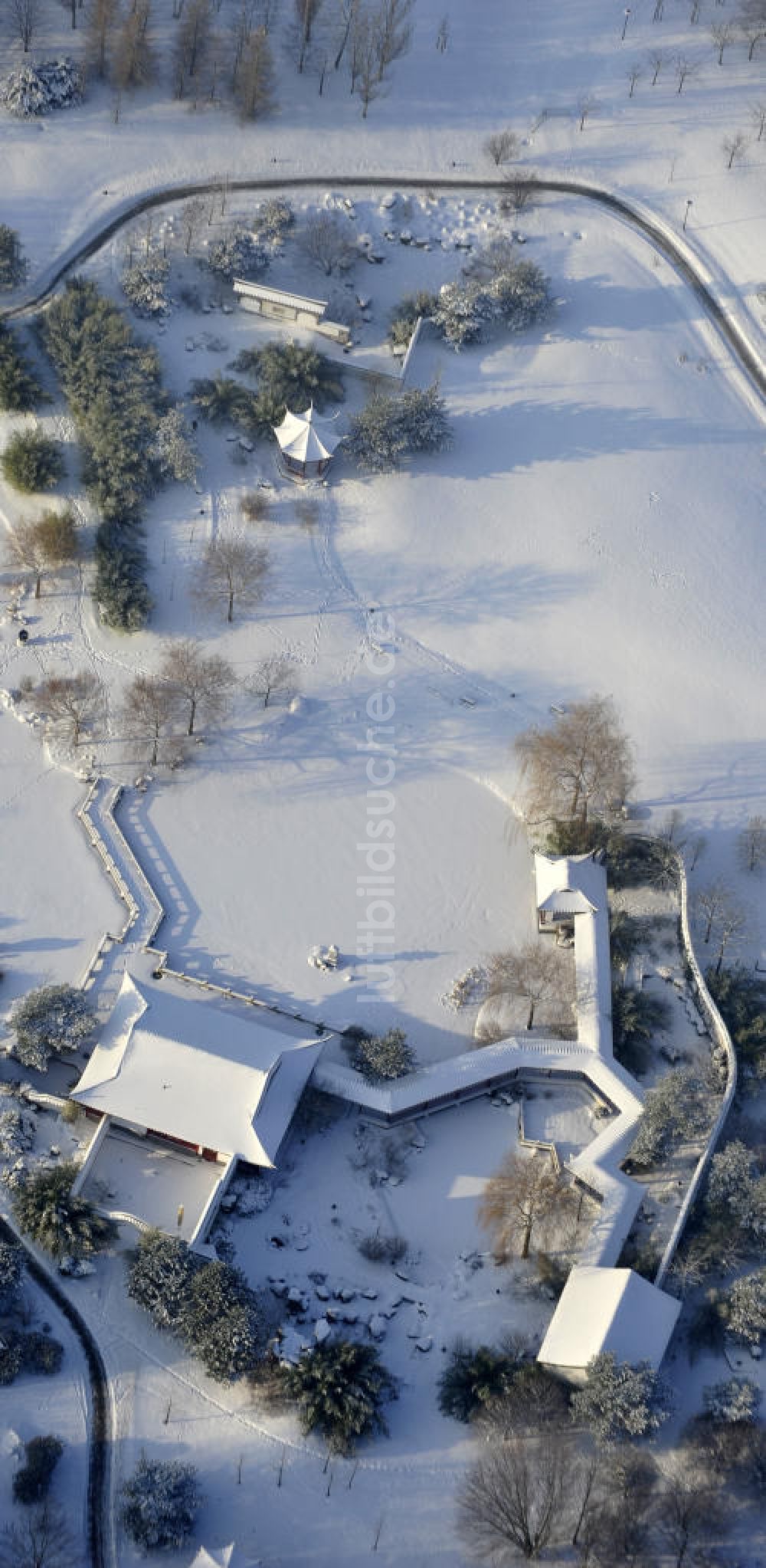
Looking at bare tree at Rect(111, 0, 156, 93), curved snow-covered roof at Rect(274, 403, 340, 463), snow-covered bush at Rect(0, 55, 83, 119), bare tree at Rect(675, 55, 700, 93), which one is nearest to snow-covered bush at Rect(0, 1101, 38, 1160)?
curved snow-covered roof at Rect(274, 403, 340, 463)

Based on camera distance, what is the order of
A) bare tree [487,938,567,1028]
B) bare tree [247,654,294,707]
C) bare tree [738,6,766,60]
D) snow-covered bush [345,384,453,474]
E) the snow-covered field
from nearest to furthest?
the snow-covered field
bare tree [487,938,567,1028]
bare tree [247,654,294,707]
snow-covered bush [345,384,453,474]
bare tree [738,6,766,60]

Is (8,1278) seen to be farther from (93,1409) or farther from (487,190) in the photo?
(487,190)

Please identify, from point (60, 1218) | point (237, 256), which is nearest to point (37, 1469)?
point (60, 1218)

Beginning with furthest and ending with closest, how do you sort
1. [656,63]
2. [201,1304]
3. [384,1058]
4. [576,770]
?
[656,63] → [576,770] → [384,1058] → [201,1304]

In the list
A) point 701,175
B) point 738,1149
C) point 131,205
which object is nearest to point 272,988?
point 738,1149

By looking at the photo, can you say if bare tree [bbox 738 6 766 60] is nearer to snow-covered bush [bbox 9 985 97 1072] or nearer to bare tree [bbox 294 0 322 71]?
bare tree [bbox 294 0 322 71]

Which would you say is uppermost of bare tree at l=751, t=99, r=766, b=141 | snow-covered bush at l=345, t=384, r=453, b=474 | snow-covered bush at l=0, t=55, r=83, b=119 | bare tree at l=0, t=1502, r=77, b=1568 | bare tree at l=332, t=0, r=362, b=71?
bare tree at l=751, t=99, r=766, b=141

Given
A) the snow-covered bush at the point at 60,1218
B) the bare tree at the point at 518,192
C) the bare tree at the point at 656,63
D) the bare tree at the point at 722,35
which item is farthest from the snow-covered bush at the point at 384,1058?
the bare tree at the point at 722,35
